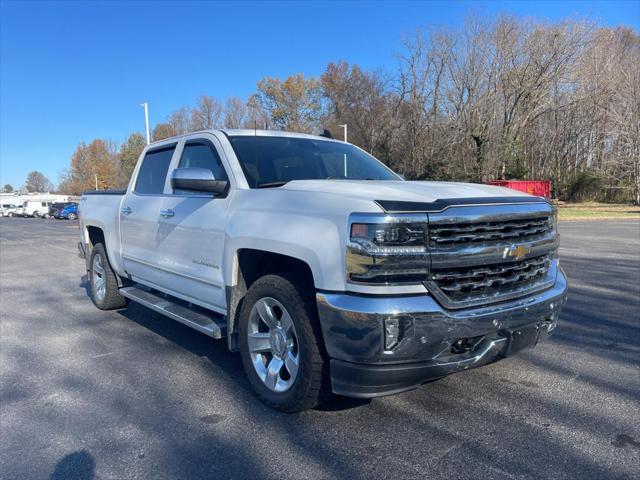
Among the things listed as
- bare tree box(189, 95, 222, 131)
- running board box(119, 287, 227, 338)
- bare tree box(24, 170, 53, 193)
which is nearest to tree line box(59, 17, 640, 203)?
bare tree box(189, 95, 222, 131)

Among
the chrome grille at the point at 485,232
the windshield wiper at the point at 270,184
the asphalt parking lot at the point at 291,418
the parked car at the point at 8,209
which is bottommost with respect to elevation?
the parked car at the point at 8,209

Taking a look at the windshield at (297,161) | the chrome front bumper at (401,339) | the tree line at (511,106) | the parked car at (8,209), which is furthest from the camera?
the parked car at (8,209)

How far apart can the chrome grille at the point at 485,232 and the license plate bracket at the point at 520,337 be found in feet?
1.87

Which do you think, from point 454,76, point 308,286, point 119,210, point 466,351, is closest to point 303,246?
point 308,286

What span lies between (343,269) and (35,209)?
6247cm

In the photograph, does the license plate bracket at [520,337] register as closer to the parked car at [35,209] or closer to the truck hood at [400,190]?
the truck hood at [400,190]

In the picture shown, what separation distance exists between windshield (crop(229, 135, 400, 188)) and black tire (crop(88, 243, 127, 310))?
117 inches

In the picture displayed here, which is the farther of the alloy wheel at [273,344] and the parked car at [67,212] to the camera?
the parked car at [67,212]

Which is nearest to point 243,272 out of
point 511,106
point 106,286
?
point 106,286

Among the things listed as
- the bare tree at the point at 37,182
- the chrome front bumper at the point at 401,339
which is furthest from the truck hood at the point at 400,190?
the bare tree at the point at 37,182

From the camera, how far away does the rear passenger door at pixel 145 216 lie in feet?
16.1

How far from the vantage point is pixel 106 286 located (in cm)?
624

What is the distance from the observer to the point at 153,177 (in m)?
5.32

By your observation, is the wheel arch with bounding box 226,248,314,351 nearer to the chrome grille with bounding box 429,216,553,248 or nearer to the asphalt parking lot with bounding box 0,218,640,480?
the asphalt parking lot with bounding box 0,218,640,480
